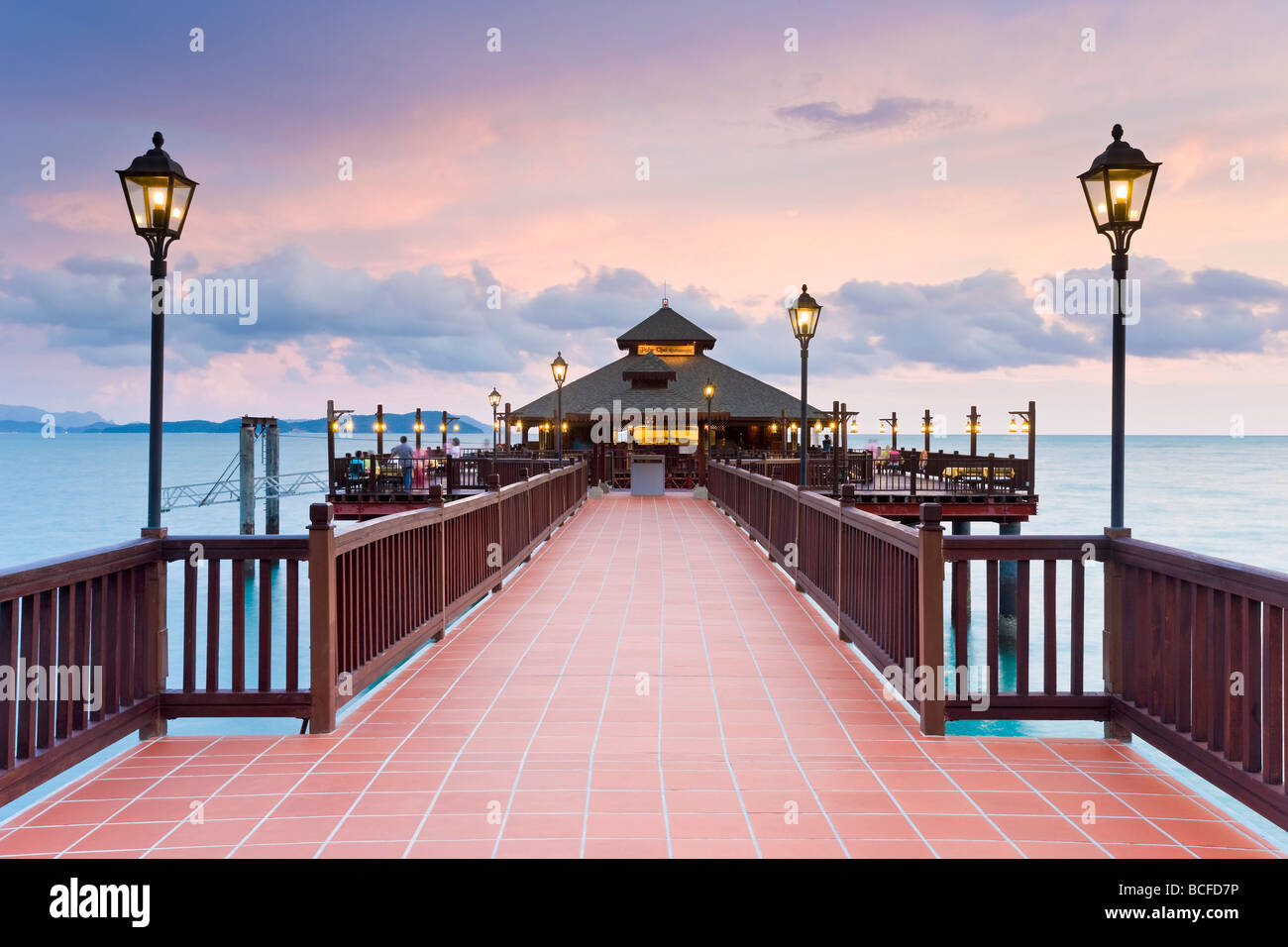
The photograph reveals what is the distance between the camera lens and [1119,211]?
4.58 m

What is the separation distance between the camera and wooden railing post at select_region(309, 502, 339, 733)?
4309mm

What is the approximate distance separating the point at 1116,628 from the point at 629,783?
107 inches

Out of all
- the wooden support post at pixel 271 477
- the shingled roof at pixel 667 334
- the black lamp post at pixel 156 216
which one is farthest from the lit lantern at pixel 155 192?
the shingled roof at pixel 667 334

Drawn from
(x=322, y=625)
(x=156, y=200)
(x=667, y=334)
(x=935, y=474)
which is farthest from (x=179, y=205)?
(x=667, y=334)

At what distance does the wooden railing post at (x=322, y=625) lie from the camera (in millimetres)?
4309

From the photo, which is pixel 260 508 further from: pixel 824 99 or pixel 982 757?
pixel 982 757

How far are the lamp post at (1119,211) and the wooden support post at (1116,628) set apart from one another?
264mm

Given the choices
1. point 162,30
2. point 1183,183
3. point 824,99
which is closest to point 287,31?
point 162,30

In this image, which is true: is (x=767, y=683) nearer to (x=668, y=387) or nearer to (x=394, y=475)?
(x=394, y=475)

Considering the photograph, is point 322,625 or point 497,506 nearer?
point 322,625

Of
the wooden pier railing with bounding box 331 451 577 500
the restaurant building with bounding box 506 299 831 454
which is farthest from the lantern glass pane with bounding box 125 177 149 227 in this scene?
the restaurant building with bounding box 506 299 831 454

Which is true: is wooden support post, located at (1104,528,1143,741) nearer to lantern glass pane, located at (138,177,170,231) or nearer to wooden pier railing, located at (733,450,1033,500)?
lantern glass pane, located at (138,177,170,231)

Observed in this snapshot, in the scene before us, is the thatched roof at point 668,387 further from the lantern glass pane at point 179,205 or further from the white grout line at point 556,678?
the lantern glass pane at point 179,205

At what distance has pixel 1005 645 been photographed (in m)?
21.6
